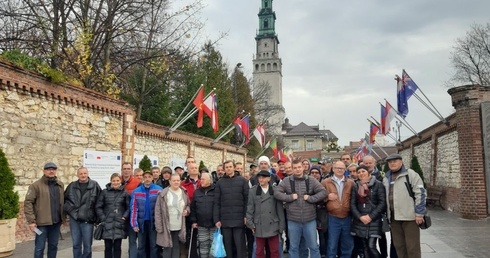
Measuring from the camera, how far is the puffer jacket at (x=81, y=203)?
24.6 ft

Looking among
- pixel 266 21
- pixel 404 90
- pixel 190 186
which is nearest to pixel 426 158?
pixel 404 90

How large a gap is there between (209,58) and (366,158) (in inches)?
1174

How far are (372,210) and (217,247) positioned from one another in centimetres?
267

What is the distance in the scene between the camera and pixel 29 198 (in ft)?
24.1

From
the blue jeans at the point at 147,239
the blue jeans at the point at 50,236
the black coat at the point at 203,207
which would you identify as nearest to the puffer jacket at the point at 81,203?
the blue jeans at the point at 50,236

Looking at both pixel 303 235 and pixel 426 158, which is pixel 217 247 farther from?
pixel 426 158

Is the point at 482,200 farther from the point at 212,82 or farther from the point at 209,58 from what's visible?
the point at 209,58

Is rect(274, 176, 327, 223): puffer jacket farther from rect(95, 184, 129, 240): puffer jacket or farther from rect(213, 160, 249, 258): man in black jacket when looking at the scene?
rect(95, 184, 129, 240): puffer jacket

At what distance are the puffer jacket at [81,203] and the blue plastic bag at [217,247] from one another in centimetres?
220

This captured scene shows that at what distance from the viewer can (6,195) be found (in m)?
8.65

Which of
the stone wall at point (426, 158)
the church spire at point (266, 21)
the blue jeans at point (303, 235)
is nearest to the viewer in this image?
the blue jeans at point (303, 235)

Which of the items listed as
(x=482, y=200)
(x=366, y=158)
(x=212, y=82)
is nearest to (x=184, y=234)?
(x=366, y=158)

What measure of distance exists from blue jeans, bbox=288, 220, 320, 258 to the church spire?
97066 mm

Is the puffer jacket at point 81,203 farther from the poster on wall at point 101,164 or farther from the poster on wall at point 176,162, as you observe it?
the poster on wall at point 176,162
